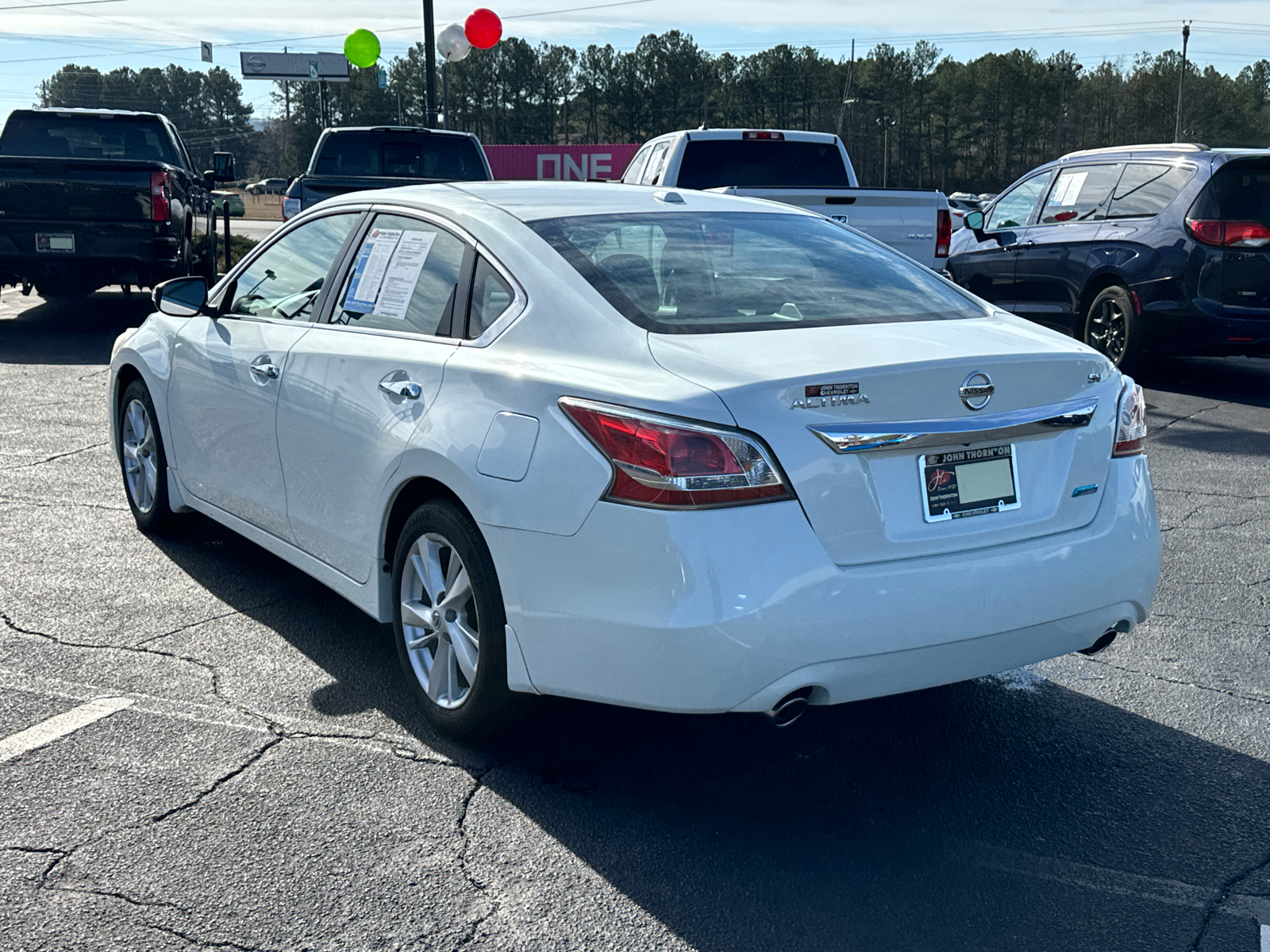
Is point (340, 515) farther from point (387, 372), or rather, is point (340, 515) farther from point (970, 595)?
point (970, 595)

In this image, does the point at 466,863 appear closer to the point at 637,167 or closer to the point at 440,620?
the point at 440,620

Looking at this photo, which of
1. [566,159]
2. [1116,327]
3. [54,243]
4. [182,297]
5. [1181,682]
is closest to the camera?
A: [1181,682]

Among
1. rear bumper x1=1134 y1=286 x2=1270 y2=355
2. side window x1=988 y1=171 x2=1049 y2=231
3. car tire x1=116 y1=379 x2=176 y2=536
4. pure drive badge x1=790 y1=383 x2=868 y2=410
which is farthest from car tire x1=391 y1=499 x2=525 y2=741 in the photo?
side window x1=988 y1=171 x2=1049 y2=231

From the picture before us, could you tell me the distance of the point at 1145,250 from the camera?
33.8 feet

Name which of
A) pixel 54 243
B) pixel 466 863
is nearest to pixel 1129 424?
pixel 466 863

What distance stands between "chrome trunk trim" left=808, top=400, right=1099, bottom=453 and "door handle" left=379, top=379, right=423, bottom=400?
1.24 metres

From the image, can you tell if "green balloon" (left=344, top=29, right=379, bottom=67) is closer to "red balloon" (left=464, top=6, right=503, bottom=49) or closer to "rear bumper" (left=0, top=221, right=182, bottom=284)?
"red balloon" (left=464, top=6, right=503, bottom=49)

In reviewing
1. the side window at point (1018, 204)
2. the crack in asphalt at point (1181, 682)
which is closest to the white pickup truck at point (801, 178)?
the side window at point (1018, 204)

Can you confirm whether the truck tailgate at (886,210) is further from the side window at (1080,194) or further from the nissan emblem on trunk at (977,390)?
the nissan emblem on trunk at (977,390)

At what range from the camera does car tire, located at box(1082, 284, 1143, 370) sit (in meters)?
10.4

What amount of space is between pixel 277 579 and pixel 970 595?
317cm

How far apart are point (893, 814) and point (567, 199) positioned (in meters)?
2.13

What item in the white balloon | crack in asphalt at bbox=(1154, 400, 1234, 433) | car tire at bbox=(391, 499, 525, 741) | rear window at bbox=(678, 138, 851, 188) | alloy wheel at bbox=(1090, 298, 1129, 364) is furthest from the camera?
the white balloon

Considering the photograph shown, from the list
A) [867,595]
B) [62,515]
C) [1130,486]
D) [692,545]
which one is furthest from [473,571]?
[62,515]
